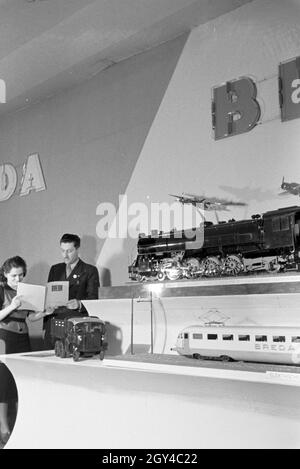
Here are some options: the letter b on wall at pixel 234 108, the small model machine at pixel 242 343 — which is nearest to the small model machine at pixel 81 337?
the small model machine at pixel 242 343

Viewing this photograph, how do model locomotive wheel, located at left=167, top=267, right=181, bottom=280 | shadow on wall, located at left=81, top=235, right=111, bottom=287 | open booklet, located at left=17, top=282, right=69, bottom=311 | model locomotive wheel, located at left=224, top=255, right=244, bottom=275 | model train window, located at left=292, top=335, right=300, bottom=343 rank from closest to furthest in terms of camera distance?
model train window, located at left=292, top=335, right=300, bottom=343, model locomotive wheel, located at left=224, top=255, right=244, bottom=275, model locomotive wheel, located at left=167, top=267, right=181, bottom=280, open booklet, located at left=17, top=282, right=69, bottom=311, shadow on wall, located at left=81, top=235, right=111, bottom=287

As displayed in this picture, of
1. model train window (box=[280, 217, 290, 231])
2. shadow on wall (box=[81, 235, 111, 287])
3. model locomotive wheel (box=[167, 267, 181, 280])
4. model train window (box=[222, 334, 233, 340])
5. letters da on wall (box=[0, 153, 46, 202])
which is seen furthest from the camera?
letters da on wall (box=[0, 153, 46, 202])

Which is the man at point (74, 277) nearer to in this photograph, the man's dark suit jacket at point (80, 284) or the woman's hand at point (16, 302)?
the man's dark suit jacket at point (80, 284)

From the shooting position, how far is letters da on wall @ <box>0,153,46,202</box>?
2.86 metres

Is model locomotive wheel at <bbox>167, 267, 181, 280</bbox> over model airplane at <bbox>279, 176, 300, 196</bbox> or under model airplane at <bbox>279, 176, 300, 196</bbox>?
under

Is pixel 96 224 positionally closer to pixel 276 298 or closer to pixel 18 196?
pixel 18 196

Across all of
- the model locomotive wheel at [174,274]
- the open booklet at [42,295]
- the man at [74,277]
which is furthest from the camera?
the man at [74,277]

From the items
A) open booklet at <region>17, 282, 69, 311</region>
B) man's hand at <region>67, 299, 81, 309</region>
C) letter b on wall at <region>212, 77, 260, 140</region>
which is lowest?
man's hand at <region>67, 299, 81, 309</region>

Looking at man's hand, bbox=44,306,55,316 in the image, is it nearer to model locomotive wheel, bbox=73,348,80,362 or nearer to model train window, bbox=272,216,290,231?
model locomotive wheel, bbox=73,348,80,362

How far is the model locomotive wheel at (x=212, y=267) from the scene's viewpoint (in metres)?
1.66

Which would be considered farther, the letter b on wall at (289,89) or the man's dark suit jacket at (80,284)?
the man's dark suit jacket at (80,284)

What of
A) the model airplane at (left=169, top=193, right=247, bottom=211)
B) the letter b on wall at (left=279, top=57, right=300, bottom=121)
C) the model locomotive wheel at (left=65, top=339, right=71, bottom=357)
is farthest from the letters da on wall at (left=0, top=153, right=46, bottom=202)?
the letter b on wall at (left=279, top=57, right=300, bottom=121)
